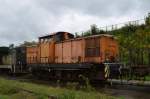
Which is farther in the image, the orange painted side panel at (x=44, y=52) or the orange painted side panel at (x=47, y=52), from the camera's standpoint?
the orange painted side panel at (x=44, y=52)

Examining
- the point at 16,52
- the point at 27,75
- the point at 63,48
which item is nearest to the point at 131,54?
the point at 63,48

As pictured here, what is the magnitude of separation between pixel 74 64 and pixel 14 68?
36.7 feet

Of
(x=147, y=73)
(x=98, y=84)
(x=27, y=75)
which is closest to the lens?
(x=147, y=73)

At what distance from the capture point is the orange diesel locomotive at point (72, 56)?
19586 millimetres

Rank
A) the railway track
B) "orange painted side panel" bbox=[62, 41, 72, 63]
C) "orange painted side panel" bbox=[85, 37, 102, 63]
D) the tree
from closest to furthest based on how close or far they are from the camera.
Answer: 1. the railway track
2. "orange painted side panel" bbox=[85, 37, 102, 63]
3. "orange painted side panel" bbox=[62, 41, 72, 63]
4. the tree

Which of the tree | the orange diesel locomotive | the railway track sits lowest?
the railway track

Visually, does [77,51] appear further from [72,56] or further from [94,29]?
[94,29]

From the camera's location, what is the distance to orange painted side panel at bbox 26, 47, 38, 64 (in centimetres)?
2594

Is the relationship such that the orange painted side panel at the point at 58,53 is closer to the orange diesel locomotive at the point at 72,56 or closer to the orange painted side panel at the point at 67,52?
the orange diesel locomotive at the point at 72,56

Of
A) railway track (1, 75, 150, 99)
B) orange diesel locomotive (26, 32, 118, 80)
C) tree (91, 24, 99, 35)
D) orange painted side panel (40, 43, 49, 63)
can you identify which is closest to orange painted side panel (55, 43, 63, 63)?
orange diesel locomotive (26, 32, 118, 80)

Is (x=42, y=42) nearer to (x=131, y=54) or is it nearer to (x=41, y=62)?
(x=41, y=62)

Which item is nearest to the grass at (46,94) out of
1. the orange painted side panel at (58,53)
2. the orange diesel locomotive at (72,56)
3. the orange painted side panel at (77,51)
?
the orange diesel locomotive at (72,56)

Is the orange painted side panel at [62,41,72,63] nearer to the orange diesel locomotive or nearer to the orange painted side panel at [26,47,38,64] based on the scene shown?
the orange diesel locomotive

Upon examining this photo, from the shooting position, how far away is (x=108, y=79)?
61.5 feet
